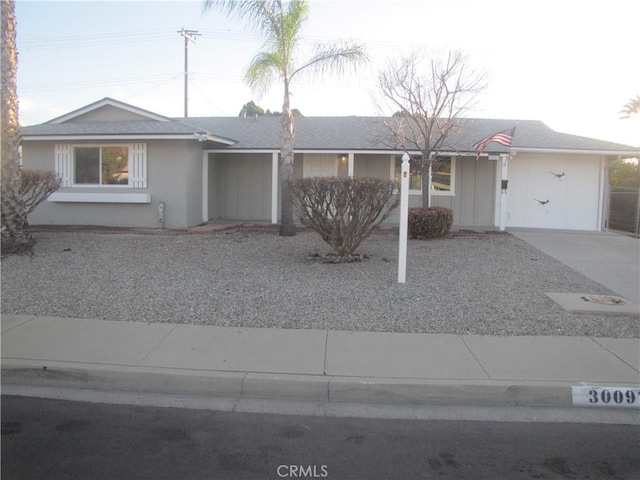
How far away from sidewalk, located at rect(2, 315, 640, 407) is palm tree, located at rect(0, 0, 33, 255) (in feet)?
16.0

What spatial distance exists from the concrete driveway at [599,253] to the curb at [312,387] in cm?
435

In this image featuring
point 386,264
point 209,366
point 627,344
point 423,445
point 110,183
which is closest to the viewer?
point 423,445

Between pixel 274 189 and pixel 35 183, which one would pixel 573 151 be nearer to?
pixel 274 189

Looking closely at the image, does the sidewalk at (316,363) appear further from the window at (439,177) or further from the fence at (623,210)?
the fence at (623,210)

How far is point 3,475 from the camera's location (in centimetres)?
356

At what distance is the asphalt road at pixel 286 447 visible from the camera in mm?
3688

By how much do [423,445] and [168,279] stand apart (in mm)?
5888

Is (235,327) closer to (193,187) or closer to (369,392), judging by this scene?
(369,392)

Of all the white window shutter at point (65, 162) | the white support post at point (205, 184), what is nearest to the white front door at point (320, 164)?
the white support post at point (205, 184)

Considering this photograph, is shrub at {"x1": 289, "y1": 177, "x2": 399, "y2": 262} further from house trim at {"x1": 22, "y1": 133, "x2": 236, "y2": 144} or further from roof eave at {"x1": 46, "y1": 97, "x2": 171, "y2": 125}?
roof eave at {"x1": 46, "y1": 97, "x2": 171, "y2": 125}

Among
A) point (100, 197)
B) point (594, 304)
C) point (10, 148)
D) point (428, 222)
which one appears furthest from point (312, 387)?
point (100, 197)

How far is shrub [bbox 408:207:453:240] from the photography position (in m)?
13.4

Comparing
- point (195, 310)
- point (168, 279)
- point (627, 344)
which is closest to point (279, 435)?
point (195, 310)

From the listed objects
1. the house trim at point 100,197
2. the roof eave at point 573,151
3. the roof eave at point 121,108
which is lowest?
the house trim at point 100,197
